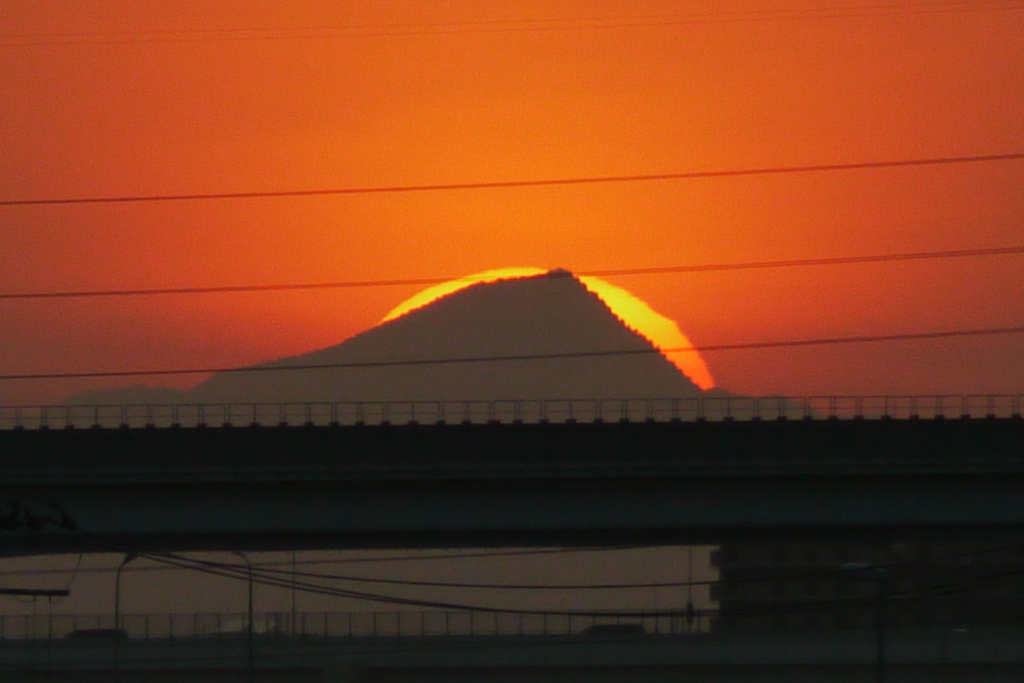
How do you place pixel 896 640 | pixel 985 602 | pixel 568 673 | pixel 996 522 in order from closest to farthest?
pixel 568 673 → pixel 896 640 → pixel 996 522 → pixel 985 602

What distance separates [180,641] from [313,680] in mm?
4190

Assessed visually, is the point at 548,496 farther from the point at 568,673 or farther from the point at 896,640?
the point at 896,640

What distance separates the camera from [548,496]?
46000 millimetres

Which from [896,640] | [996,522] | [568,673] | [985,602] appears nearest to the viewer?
[568,673]

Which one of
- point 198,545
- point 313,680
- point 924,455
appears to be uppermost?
point 924,455

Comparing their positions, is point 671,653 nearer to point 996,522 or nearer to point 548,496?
point 548,496

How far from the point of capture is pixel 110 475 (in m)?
45.4

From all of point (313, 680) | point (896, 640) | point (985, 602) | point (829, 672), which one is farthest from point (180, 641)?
point (985, 602)

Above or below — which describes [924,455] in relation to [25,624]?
above

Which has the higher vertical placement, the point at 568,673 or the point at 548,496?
the point at 548,496

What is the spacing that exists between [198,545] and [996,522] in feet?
85.0

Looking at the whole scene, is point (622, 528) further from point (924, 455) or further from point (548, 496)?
point (924, 455)

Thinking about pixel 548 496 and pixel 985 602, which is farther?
pixel 985 602

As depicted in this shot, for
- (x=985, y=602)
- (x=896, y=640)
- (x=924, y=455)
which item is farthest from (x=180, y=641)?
(x=985, y=602)
